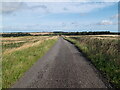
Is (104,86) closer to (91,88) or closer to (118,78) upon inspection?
(91,88)

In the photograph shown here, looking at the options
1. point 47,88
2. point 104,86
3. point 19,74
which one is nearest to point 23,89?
point 47,88

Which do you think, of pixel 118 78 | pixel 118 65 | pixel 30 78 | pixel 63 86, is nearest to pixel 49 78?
pixel 30 78

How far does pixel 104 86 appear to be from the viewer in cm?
770

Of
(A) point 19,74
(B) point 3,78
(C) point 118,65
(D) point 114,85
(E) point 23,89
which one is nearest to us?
(E) point 23,89

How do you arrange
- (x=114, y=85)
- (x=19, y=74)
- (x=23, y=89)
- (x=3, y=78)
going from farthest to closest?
(x=19, y=74)
(x=3, y=78)
(x=114, y=85)
(x=23, y=89)

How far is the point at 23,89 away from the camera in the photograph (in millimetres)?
7301

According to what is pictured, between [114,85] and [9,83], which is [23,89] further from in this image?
[114,85]

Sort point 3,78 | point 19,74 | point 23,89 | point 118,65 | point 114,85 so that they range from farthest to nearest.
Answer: point 118,65 → point 19,74 → point 3,78 → point 114,85 → point 23,89

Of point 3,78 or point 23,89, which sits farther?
point 3,78

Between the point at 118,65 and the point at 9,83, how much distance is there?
696 cm

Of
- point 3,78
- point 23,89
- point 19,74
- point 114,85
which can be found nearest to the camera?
point 23,89

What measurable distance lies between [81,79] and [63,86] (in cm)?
150

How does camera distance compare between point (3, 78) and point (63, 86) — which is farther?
point (3, 78)

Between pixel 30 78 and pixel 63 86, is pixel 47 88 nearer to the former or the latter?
pixel 63 86
